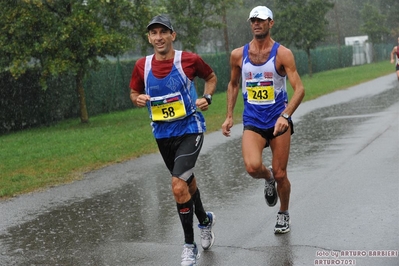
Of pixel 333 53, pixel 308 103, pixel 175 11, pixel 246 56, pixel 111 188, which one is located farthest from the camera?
pixel 333 53

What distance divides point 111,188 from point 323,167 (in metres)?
2.92

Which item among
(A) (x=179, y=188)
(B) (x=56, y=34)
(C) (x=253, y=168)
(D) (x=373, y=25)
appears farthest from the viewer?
(D) (x=373, y=25)

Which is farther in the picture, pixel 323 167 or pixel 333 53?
pixel 333 53

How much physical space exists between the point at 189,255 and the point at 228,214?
208cm

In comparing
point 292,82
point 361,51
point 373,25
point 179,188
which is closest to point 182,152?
point 179,188

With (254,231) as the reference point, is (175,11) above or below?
above

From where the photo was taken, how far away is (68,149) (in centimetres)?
1585

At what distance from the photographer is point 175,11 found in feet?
106

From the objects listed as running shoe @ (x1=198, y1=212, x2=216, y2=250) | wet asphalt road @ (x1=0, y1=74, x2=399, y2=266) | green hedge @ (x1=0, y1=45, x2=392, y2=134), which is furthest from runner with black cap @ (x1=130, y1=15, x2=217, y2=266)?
green hedge @ (x1=0, y1=45, x2=392, y2=134)

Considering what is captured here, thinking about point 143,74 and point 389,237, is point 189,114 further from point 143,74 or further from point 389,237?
point 389,237

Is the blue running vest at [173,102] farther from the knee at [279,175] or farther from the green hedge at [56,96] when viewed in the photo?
the green hedge at [56,96]

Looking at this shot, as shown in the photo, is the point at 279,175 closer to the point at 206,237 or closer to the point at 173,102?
the point at 206,237

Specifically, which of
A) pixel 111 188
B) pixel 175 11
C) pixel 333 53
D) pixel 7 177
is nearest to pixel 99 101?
pixel 175 11

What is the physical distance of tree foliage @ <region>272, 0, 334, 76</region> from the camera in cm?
4709
